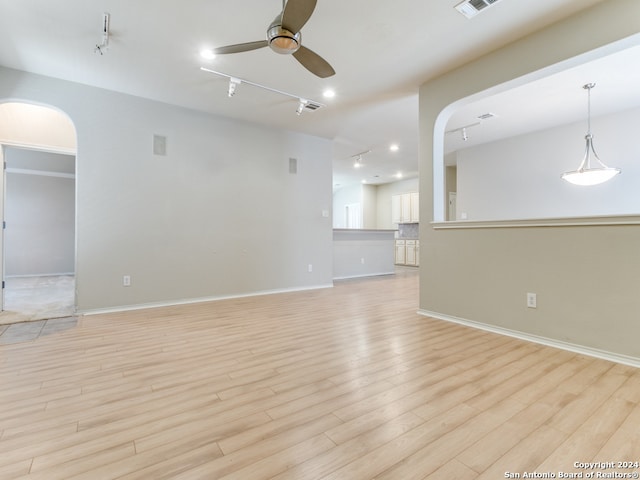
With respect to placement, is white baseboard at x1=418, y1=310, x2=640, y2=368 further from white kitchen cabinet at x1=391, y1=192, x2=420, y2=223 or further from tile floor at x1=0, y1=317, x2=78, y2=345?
white kitchen cabinet at x1=391, y1=192, x2=420, y2=223

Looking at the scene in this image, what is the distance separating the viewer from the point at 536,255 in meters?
2.74

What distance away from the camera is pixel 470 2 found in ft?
7.49

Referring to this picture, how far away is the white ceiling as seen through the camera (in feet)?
Result: 7.88

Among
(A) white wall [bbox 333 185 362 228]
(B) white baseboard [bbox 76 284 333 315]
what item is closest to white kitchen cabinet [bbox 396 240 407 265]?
(A) white wall [bbox 333 185 362 228]

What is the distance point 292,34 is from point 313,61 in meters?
0.35

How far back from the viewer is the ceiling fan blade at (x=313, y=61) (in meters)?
2.23

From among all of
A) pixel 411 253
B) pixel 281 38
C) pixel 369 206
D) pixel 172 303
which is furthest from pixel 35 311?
pixel 369 206

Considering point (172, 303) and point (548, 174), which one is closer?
point (172, 303)

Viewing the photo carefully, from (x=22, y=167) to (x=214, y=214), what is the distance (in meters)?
5.61

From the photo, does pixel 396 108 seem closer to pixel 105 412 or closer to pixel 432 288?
pixel 432 288

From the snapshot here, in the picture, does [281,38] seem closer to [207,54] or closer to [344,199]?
[207,54]

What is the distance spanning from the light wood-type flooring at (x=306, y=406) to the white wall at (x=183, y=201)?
1301mm

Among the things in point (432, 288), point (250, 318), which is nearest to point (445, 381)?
point (432, 288)

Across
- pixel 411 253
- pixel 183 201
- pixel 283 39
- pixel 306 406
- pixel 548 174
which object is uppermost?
pixel 283 39
